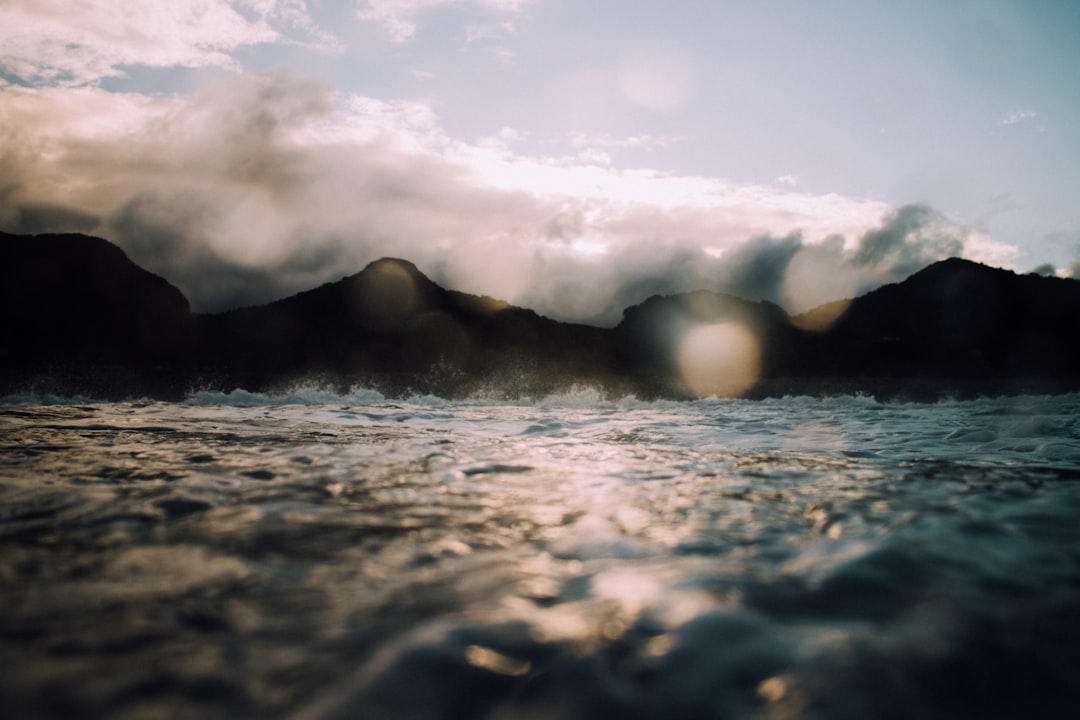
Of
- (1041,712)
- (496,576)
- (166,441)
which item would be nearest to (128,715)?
(496,576)

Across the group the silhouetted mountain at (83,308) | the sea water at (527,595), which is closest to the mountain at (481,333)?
the silhouetted mountain at (83,308)

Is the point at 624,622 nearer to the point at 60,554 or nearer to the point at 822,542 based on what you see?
the point at 822,542

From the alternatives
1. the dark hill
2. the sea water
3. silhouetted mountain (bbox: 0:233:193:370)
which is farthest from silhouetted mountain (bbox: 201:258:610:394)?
the sea water

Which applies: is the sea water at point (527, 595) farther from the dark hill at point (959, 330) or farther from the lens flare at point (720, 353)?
the dark hill at point (959, 330)

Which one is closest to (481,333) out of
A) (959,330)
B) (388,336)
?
(388,336)

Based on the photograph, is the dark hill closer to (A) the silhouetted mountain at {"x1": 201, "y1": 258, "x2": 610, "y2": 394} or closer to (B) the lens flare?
(B) the lens flare

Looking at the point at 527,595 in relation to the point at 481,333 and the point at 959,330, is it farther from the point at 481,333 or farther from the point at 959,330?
the point at 959,330
